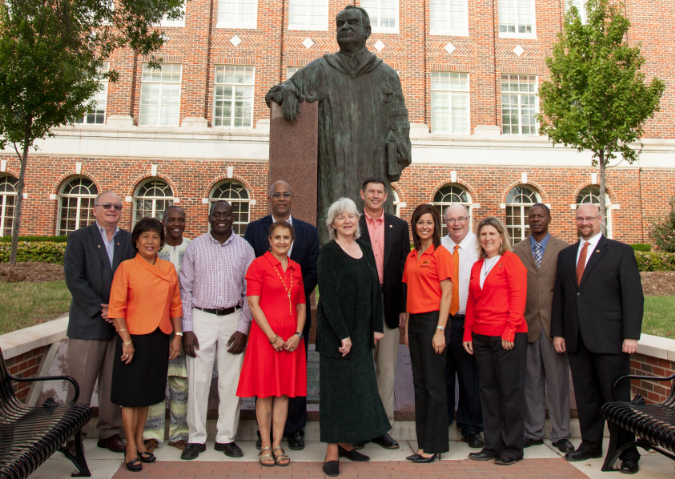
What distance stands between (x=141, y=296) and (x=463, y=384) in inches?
104

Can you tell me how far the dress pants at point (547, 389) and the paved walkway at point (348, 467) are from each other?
0.23m

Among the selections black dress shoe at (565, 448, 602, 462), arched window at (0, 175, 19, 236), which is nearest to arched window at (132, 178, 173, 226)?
arched window at (0, 175, 19, 236)

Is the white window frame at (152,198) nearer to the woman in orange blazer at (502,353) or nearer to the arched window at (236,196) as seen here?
the arched window at (236,196)

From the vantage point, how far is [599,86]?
1399 centimetres

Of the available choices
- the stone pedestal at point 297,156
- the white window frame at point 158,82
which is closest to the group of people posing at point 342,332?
the stone pedestal at point 297,156

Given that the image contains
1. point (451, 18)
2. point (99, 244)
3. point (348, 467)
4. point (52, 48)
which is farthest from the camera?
point (451, 18)

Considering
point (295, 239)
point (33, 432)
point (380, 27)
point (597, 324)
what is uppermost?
point (380, 27)

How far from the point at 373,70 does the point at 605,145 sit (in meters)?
13.2

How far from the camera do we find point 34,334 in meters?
4.53

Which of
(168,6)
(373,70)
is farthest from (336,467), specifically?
(168,6)

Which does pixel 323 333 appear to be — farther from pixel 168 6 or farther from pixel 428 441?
pixel 168 6

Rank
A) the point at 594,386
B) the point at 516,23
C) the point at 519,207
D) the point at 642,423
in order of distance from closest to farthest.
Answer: the point at 642,423
the point at 594,386
the point at 519,207
the point at 516,23

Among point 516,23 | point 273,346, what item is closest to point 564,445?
point 273,346

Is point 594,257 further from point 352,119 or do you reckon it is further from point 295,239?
point 352,119
